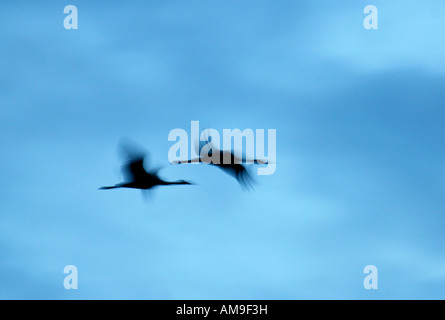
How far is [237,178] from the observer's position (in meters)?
14.9

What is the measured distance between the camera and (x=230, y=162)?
48.3 ft

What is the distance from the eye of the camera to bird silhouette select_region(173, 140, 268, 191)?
544 inches

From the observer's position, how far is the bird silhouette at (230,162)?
13.8 m
